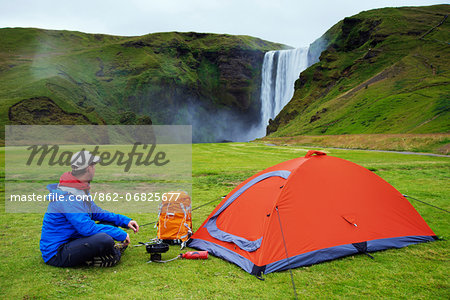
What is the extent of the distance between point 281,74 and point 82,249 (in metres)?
128

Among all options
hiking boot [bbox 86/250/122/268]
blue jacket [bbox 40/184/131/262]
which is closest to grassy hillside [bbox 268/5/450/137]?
hiking boot [bbox 86/250/122/268]

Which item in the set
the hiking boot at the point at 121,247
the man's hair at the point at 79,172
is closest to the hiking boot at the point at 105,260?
the hiking boot at the point at 121,247

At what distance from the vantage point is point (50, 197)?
5.38 meters

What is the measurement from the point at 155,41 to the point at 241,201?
174221 millimetres

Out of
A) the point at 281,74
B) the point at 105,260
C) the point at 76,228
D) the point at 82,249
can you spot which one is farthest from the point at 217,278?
the point at 281,74

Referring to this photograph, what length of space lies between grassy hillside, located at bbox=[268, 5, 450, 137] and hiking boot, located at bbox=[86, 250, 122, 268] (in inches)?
2182

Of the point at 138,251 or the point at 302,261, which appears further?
the point at 138,251

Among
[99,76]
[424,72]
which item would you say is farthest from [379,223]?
[99,76]

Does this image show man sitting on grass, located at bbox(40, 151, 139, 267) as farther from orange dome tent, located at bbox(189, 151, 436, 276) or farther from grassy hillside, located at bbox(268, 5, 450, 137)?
grassy hillside, located at bbox(268, 5, 450, 137)

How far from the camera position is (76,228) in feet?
18.1

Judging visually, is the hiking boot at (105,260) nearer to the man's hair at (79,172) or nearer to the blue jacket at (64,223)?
the blue jacket at (64,223)

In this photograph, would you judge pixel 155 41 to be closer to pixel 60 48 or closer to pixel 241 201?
pixel 60 48

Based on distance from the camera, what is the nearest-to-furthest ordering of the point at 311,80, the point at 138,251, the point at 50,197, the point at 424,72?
the point at 50,197 < the point at 138,251 < the point at 424,72 < the point at 311,80

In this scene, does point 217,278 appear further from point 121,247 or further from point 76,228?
point 76,228
